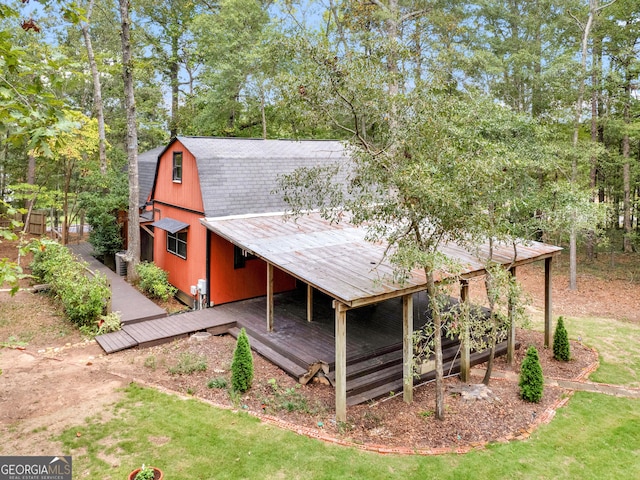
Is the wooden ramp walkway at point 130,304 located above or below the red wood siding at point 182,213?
below

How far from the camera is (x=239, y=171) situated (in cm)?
1320

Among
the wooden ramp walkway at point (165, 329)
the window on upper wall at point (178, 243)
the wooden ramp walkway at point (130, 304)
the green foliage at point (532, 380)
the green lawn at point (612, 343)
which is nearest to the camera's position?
the green foliage at point (532, 380)

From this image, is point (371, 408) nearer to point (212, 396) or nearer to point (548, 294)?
point (212, 396)

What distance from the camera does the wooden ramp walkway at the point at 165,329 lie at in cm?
992

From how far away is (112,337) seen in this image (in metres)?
10.2

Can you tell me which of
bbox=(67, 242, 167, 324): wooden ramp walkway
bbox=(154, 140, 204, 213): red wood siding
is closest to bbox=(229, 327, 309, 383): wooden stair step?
bbox=(67, 242, 167, 324): wooden ramp walkway

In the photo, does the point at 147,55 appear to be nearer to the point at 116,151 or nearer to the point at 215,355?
the point at 116,151

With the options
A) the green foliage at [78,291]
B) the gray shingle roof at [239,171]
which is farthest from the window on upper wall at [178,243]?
the green foliage at [78,291]

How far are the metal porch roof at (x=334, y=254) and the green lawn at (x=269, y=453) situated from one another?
94.4 inches

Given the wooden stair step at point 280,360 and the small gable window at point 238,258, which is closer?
the wooden stair step at point 280,360

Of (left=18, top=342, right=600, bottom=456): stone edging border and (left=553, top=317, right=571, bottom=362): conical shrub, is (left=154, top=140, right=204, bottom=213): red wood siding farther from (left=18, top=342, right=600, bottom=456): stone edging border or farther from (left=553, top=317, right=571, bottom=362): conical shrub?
(left=553, top=317, right=571, bottom=362): conical shrub

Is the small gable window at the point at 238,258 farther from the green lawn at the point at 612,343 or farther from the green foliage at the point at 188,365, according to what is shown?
the green lawn at the point at 612,343

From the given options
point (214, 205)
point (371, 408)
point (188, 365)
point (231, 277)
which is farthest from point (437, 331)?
point (214, 205)

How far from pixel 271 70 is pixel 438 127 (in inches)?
609
